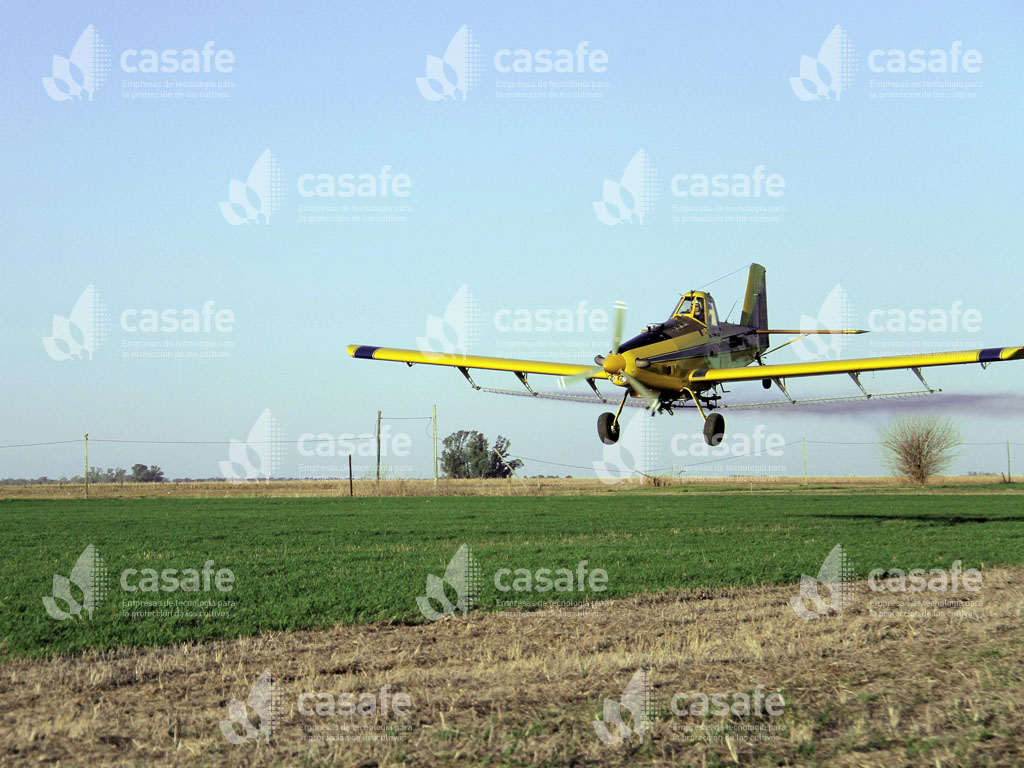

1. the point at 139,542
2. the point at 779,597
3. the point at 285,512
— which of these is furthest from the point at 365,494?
the point at 779,597

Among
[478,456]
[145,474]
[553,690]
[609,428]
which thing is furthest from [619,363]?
[145,474]

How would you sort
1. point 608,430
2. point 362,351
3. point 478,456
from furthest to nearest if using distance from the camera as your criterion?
point 478,456, point 362,351, point 608,430

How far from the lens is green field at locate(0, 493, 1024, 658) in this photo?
49.2 feet

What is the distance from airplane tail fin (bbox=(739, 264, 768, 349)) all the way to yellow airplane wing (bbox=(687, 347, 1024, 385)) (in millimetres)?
6045

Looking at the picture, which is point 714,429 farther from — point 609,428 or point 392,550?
point 392,550

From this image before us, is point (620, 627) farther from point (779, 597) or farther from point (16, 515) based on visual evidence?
point (16, 515)

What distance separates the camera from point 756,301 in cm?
3431

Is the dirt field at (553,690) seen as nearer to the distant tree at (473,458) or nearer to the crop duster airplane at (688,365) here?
the crop duster airplane at (688,365)

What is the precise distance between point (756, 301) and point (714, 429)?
9.56 m

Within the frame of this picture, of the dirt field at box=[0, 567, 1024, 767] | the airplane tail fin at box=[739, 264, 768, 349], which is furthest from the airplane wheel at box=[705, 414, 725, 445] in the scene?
the dirt field at box=[0, 567, 1024, 767]

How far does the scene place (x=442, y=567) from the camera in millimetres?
21109

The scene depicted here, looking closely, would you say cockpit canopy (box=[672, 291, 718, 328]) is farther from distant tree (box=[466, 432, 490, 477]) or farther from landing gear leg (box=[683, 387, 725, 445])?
distant tree (box=[466, 432, 490, 477])

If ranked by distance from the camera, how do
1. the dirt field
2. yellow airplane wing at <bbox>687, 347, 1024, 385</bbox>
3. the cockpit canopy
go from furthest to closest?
the cockpit canopy < yellow airplane wing at <bbox>687, 347, 1024, 385</bbox> < the dirt field

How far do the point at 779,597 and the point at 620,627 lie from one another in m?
4.73
